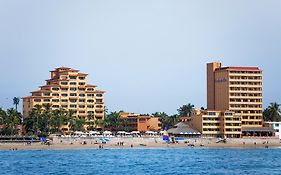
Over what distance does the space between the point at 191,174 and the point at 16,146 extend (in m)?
95.9

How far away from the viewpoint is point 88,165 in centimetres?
11719

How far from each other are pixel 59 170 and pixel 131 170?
11.8m

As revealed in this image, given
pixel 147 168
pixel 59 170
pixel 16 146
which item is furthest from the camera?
pixel 16 146

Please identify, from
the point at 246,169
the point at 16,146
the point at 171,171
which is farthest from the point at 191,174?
the point at 16,146

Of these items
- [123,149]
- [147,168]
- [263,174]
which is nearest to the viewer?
[263,174]

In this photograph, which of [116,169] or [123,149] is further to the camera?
[123,149]

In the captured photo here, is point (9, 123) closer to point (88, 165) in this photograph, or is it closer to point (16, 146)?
point (16, 146)

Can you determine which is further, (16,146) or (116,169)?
(16,146)

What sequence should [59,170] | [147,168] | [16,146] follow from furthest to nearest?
1. [16,146]
2. [147,168]
3. [59,170]

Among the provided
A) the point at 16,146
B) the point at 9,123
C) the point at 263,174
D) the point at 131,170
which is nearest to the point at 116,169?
the point at 131,170

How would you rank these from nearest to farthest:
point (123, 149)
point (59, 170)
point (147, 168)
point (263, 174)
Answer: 1. point (263, 174)
2. point (59, 170)
3. point (147, 168)
4. point (123, 149)

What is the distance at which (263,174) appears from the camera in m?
95.2

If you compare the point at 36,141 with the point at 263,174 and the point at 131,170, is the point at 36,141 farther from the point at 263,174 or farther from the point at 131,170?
the point at 263,174

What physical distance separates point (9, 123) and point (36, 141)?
1213 centimetres
